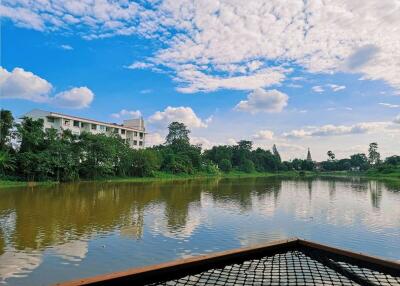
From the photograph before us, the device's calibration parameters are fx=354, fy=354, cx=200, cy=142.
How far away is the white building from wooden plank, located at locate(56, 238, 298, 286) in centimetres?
3773

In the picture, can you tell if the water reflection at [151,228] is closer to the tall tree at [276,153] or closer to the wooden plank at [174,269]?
the wooden plank at [174,269]

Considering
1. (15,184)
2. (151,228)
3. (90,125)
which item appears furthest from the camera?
(90,125)

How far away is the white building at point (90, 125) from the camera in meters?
41.4

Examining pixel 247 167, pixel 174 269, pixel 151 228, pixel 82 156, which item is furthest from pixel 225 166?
pixel 174 269

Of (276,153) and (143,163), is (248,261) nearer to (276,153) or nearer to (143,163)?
(143,163)

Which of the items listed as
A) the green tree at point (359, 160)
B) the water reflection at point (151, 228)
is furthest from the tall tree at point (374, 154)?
the water reflection at point (151, 228)

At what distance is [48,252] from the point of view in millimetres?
8477

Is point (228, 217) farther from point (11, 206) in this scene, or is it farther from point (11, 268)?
point (11, 206)

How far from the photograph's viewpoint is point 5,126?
29141mm

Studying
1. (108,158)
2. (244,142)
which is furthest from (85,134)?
(244,142)

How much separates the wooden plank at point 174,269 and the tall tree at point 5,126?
2967 centimetres

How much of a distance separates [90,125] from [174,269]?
1830 inches

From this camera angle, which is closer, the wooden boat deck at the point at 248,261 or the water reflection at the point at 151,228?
the wooden boat deck at the point at 248,261

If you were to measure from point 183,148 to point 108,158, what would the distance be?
896 inches
